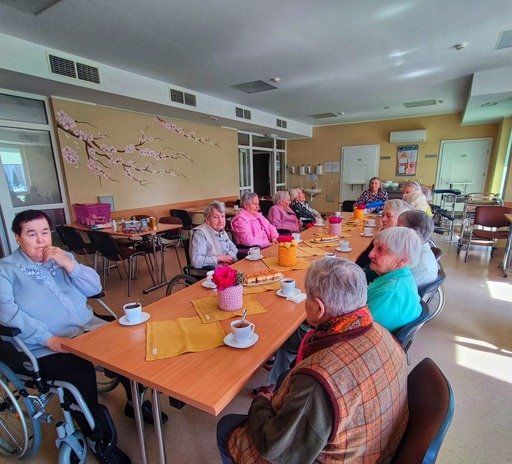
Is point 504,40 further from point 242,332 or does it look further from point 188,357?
point 188,357

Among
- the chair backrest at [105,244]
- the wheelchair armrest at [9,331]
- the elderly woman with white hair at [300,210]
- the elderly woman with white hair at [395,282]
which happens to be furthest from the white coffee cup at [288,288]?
the elderly woman with white hair at [300,210]

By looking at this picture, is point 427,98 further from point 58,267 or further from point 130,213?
point 58,267

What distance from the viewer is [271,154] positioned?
8953mm

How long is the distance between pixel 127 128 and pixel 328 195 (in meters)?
6.39

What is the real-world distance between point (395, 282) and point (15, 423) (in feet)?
7.03

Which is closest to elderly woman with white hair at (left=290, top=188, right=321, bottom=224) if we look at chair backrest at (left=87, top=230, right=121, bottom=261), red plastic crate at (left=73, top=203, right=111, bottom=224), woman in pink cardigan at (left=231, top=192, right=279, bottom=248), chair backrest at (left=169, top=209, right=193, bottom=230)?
woman in pink cardigan at (left=231, top=192, right=279, bottom=248)

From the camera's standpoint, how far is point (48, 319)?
56.6 inches

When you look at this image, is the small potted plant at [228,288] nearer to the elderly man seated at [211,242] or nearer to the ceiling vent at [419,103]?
the elderly man seated at [211,242]

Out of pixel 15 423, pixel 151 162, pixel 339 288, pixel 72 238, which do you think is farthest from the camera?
pixel 151 162

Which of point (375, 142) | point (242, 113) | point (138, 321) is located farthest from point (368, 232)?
point (375, 142)

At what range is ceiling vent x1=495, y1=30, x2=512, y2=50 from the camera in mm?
3083

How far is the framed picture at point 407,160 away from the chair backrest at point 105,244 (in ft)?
25.0

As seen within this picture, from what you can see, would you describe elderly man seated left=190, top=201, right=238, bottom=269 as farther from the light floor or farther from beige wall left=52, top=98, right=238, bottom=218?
beige wall left=52, top=98, right=238, bottom=218

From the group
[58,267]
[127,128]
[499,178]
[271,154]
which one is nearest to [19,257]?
[58,267]
